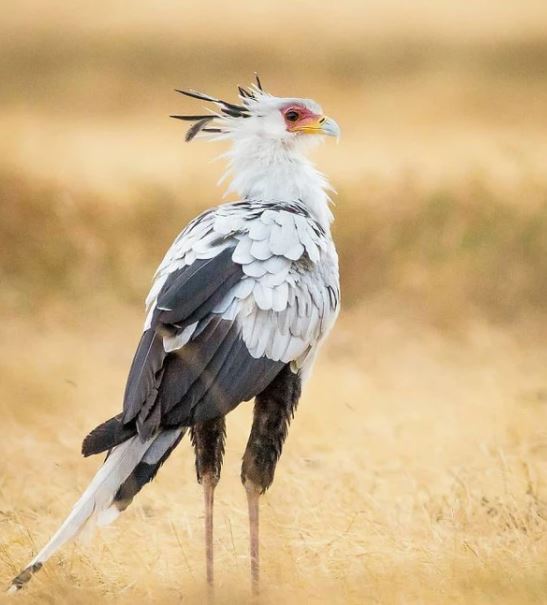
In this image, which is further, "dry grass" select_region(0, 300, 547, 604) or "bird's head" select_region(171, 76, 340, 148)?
"bird's head" select_region(171, 76, 340, 148)

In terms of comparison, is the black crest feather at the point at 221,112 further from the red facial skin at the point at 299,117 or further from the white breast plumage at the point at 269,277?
the white breast plumage at the point at 269,277

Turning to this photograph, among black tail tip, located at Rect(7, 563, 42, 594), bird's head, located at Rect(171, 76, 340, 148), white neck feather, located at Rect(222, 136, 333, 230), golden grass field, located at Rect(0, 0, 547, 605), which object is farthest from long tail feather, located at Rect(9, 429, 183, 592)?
bird's head, located at Rect(171, 76, 340, 148)

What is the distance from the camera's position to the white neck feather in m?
5.50

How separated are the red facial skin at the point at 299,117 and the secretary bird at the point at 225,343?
206mm

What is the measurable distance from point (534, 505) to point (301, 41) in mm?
13237

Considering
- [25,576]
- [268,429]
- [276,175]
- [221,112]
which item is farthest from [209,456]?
[221,112]

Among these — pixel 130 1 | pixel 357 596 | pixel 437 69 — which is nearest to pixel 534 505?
pixel 357 596

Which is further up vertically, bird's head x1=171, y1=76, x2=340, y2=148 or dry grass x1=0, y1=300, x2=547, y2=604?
bird's head x1=171, y1=76, x2=340, y2=148

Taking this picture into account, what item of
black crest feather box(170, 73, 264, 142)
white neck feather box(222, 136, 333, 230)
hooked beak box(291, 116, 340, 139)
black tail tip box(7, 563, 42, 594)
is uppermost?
black crest feather box(170, 73, 264, 142)

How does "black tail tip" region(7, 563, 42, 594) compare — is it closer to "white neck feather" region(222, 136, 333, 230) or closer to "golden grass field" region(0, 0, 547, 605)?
"golden grass field" region(0, 0, 547, 605)

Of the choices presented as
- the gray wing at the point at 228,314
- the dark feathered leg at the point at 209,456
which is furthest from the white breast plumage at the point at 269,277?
the dark feathered leg at the point at 209,456

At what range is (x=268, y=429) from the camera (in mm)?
4883

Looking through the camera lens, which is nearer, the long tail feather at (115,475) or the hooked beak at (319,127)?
the long tail feather at (115,475)

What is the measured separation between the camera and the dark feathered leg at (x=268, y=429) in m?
4.89
